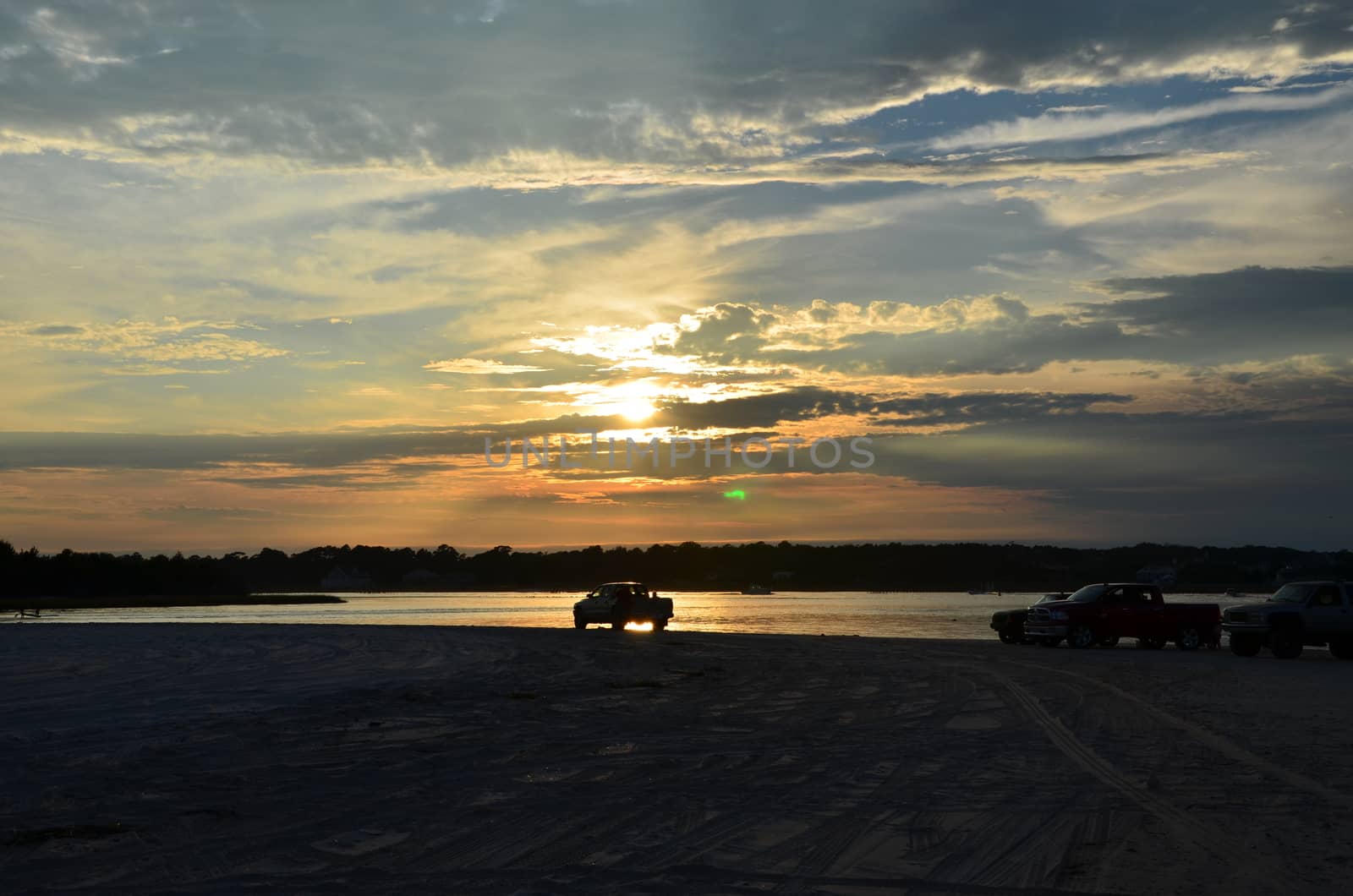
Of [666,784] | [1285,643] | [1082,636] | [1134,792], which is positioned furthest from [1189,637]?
[666,784]

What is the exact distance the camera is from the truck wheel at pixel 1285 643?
32.4 m

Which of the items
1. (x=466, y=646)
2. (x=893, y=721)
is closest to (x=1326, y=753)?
(x=893, y=721)

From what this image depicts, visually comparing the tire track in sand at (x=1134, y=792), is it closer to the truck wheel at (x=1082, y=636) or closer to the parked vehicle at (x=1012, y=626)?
the truck wheel at (x=1082, y=636)

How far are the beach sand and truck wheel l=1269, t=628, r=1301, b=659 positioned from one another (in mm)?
8974

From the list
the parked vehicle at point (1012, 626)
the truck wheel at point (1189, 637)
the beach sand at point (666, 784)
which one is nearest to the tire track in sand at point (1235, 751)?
the beach sand at point (666, 784)

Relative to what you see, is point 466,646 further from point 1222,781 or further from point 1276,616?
point 1222,781

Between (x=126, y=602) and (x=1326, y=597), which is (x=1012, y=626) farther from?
(x=126, y=602)

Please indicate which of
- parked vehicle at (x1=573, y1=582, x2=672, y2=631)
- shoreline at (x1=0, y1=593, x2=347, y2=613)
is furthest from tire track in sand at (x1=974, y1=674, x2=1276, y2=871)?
shoreline at (x1=0, y1=593, x2=347, y2=613)

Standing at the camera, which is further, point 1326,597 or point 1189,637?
point 1189,637

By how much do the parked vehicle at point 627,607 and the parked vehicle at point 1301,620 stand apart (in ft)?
66.2

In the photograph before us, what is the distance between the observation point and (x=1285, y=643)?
32594 mm

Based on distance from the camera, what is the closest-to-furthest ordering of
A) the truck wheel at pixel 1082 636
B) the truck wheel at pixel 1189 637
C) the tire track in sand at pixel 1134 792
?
the tire track in sand at pixel 1134 792 → the truck wheel at pixel 1082 636 → the truck wheel at pixel 1189 637

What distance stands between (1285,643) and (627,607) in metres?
22.6

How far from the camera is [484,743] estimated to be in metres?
14.2
